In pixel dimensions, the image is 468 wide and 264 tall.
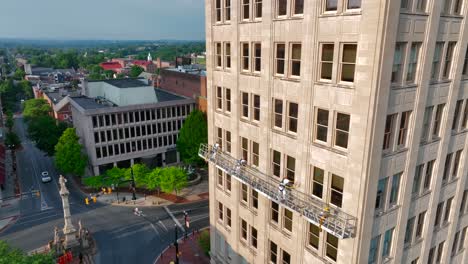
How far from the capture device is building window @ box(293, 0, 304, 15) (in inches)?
789

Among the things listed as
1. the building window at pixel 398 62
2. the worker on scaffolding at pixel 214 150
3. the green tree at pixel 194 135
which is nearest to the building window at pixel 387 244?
the building window at pixel 398 62

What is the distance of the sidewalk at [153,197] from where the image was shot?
59.6 meters

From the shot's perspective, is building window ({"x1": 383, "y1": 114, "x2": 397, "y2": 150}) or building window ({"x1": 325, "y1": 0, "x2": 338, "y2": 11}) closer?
building window ({"x1": 325, "y1": 0, "x2": 338, "y2": 11})

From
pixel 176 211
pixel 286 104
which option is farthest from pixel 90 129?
pixel 286 104

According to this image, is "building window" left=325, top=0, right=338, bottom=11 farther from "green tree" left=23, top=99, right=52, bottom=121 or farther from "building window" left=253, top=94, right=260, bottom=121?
"green tree" left=23, top=99, right=52, bottom=121

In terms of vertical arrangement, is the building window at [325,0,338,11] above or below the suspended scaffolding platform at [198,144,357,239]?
above

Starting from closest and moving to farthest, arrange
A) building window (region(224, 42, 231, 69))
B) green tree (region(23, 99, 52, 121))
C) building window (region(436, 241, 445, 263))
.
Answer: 1. building window (region(436, 241, 445, 263))
2. building window (region(224, 42, 231, 69))
3. green tree (region(23, 99, 52, 121))

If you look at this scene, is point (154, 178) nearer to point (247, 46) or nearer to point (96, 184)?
point (96, 184)

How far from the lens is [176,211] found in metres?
56.3

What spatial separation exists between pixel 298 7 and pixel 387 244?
16.6 meters

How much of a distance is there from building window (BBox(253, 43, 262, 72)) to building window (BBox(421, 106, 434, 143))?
11.6 metres

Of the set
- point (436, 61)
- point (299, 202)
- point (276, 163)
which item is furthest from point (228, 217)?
point (436, 61)

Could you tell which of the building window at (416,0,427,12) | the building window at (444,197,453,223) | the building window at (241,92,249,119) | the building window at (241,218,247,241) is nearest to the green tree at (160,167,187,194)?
the building window at (241,218,247,241)

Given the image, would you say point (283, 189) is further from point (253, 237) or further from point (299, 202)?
point (253, 237)
